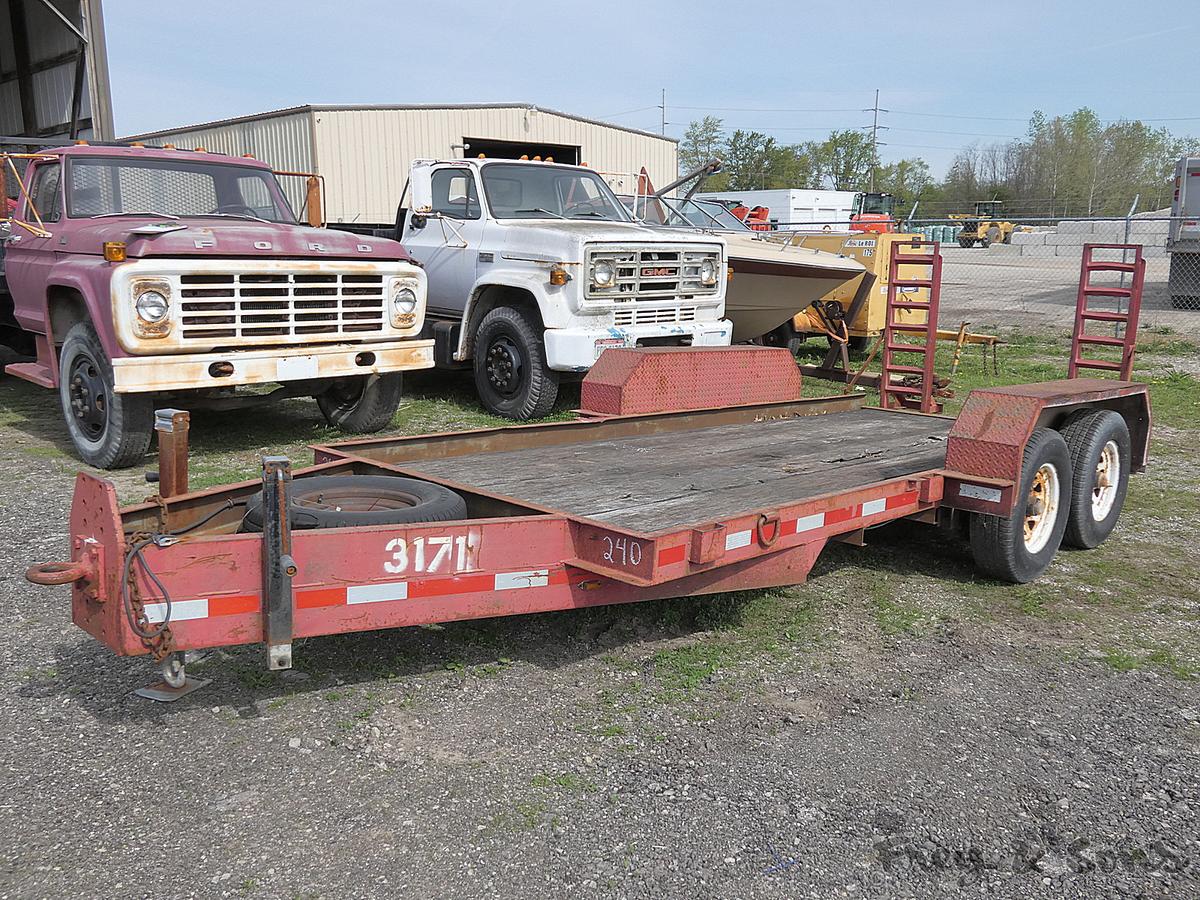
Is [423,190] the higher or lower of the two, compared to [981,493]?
higher

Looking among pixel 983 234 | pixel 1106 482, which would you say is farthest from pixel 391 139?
pixel 983 234

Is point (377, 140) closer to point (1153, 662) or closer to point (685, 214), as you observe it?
point (685, 214)

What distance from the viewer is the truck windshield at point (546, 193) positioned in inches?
382

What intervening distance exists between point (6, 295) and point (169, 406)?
305 cm

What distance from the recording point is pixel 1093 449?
562cm

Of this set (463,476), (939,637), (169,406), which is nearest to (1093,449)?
(939,637)

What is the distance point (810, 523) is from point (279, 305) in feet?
14.7

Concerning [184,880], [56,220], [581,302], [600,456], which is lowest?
[184,880]

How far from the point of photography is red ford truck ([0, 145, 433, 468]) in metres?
6.75

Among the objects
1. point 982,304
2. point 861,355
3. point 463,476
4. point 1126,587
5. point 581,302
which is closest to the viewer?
point 463,476

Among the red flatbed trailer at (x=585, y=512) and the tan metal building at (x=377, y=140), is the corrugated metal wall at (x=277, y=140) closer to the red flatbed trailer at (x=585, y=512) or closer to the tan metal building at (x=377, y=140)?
the tan metal building at (x=377, y=140)

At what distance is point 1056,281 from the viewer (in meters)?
26.9

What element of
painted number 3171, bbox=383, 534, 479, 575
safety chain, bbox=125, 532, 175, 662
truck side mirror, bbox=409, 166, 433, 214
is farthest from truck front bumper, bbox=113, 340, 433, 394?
painted number 3171, bbox=383, 534, 479, 575

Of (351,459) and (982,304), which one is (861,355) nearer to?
(982,304)
